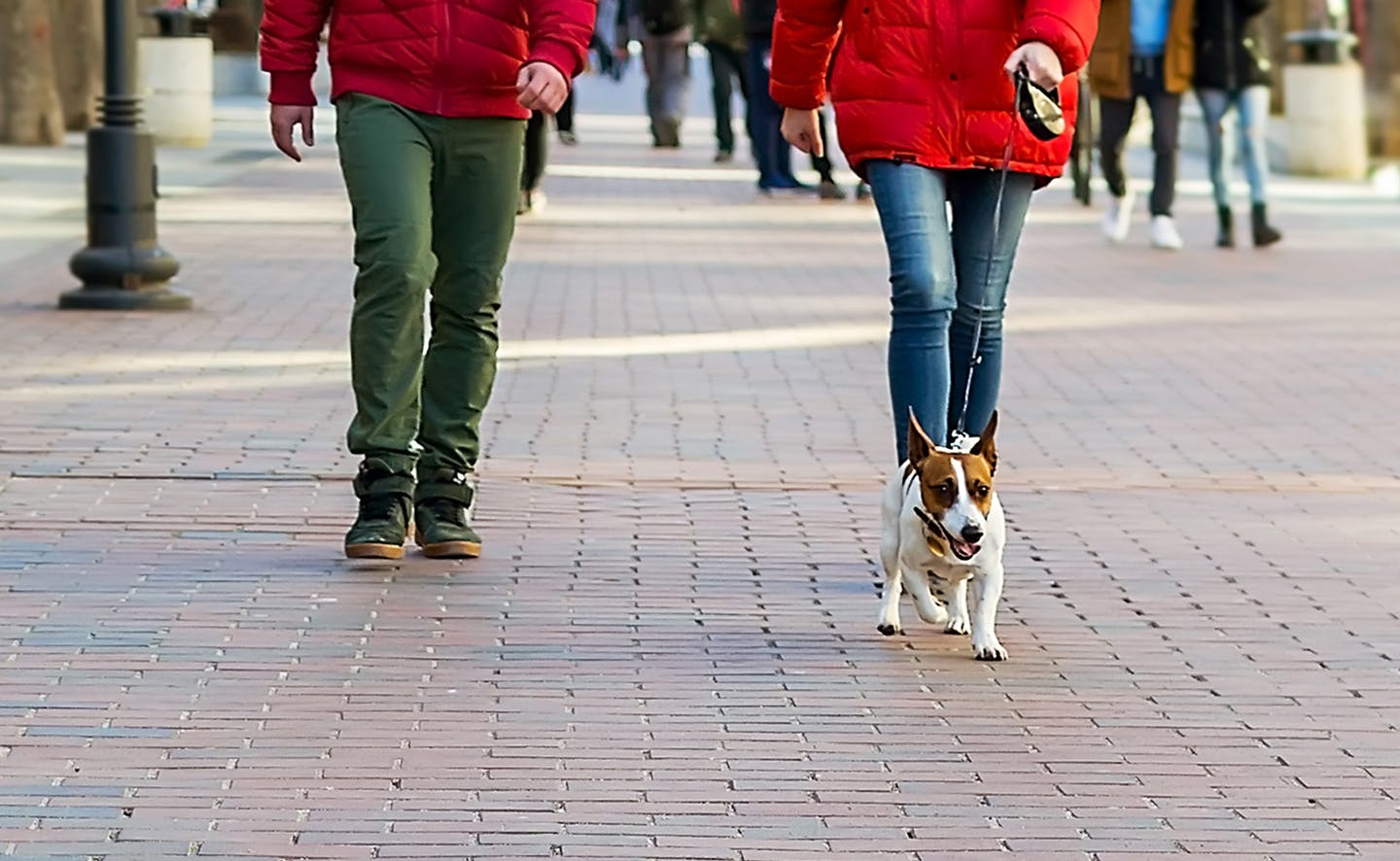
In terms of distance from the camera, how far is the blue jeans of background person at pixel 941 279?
625 cm

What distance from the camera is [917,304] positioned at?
629cm

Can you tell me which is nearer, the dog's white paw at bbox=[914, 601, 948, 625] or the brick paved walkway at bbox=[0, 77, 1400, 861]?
the brick paved walkway at bbox=[0, 77, 1400, 861]

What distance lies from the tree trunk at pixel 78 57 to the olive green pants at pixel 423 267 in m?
20.0

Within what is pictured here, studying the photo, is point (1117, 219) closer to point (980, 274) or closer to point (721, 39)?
point (721, 39)

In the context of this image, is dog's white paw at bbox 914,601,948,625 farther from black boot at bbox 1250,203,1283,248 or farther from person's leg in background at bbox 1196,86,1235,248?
black boot at bbox 1250,203,1283,248

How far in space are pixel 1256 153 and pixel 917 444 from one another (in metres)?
11.2

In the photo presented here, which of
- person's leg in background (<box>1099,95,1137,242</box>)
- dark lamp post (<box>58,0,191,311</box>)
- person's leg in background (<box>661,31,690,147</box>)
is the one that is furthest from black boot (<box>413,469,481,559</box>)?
person's leg in background (<box>661,31,690,147</box>)

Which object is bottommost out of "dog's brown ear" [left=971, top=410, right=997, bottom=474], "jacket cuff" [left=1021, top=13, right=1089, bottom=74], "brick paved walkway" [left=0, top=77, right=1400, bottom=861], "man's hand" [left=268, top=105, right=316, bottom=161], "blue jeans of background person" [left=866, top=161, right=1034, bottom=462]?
"brick paved walkway" [left=0, top=77, right=1400, bottom=861]

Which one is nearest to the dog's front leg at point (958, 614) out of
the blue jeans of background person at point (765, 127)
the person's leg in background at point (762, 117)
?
the blue jeans of background person at point (765, 127)

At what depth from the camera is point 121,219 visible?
1248cm

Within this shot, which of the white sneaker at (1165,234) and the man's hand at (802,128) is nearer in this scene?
the man's hand at (802,128)

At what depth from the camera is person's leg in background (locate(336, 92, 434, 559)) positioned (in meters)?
6.66

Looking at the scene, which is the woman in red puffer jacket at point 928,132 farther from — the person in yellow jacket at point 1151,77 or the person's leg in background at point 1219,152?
the person's leg in background at point 1219,152

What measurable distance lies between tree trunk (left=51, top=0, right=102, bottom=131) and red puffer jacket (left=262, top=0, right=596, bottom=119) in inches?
789
